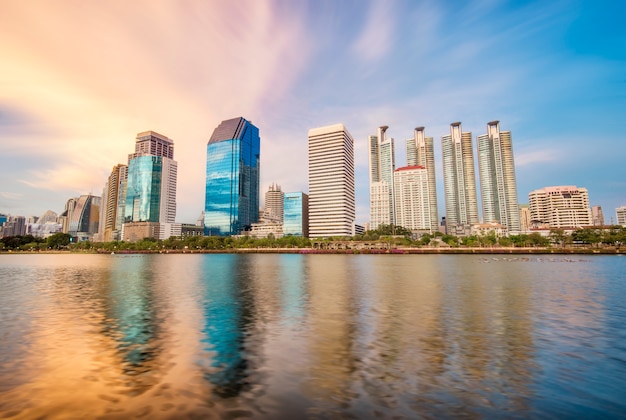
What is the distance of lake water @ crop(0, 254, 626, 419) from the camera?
36.4 ft

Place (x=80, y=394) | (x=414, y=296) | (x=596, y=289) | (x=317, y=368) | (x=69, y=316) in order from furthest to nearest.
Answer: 1. (x=596, y=289)
2. (x=414, y=296)
3. (x=69, y=316)
4. (x=317, y=368)
5. (x=80, y=394)

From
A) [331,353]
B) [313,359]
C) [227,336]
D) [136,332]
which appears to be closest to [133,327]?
[136,332]

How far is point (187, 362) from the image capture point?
1572cm

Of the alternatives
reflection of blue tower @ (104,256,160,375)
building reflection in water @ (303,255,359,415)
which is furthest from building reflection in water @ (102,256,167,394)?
building reflection in water @ (303,255,359,415)

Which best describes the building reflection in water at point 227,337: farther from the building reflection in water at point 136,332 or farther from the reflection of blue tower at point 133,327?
the reflection of blue tower at point 133,327

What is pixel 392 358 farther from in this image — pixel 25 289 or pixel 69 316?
pixel 25 289

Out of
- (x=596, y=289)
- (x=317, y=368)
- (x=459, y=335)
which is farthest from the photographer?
(x=596, y=289)

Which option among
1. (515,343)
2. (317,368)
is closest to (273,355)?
(317,368)

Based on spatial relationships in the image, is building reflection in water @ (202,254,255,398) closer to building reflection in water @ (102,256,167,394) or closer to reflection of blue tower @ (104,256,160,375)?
building reflection in water @ (102,256,167,394)

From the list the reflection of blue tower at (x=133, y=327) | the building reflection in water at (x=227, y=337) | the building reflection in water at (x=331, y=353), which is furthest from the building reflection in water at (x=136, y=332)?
the building reflection in water at (x=331, y=353)

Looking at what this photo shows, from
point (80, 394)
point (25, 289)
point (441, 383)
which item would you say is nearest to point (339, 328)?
point (441, 383)

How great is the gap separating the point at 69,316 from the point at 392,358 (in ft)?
82.6

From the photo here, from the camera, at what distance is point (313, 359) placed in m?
16.2

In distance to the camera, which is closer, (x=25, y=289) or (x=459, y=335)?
(x=459, y=335)
